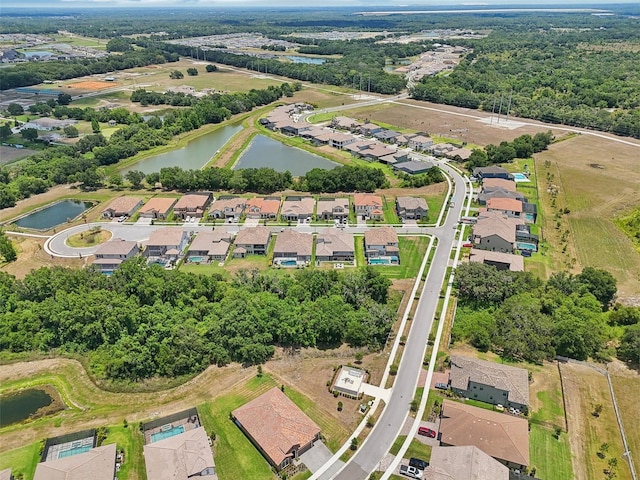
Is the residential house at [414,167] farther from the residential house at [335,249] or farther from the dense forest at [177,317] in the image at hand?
the dense forest at [177,317]

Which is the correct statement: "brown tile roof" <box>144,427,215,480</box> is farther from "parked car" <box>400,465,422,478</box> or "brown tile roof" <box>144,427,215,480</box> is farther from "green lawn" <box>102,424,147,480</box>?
"parked car" <box>400,465,422,478</box>

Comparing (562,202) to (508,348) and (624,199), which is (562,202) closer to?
(624,199)

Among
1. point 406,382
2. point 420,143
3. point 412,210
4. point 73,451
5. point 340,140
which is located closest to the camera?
point 73,451

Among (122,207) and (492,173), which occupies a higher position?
(492,173)

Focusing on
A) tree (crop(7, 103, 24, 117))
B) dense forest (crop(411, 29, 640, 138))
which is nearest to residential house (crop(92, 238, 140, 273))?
tree (crop(7, 103, 24, 117))

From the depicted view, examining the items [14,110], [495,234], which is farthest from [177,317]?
[14,110]

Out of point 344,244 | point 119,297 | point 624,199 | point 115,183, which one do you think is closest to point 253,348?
point 119,297

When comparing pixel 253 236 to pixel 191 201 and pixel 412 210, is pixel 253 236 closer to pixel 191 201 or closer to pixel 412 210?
pixel 191 201
